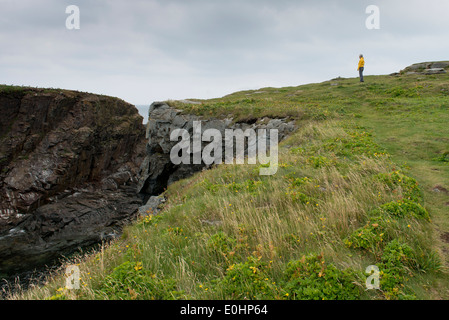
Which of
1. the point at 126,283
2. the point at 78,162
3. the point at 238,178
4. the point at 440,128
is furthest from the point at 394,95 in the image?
the point at 78,162

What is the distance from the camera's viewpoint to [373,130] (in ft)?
52.1

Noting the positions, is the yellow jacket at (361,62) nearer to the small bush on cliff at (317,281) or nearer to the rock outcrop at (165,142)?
the rock outcrop at (165,142)

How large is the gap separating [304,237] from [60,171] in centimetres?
4490

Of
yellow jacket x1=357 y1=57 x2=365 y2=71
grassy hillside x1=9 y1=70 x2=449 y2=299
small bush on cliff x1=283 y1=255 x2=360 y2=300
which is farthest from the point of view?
yellow jacket x1=357 y1=57 x2=365 y2=71

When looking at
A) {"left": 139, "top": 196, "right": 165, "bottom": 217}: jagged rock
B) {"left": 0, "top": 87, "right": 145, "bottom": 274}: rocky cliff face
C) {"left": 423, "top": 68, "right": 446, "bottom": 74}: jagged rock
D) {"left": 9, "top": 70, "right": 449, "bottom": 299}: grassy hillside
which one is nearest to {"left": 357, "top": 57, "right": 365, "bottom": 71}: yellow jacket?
{"left": 423, "top": 68, "right": 446, "bottom": 74}: jagged rock

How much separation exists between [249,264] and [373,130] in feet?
48.3

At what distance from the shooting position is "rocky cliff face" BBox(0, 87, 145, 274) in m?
25.3

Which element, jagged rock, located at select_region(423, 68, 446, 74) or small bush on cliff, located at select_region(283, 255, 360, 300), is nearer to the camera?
small bush on cliff, located at select_region(283, 255, 360, 300)

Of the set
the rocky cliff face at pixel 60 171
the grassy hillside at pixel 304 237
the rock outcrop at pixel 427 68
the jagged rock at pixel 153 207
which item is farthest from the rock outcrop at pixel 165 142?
the rock outcrop at pixel 427 68

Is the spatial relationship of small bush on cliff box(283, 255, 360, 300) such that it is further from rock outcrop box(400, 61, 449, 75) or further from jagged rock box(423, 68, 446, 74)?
jagged rock box(423, 68, 446, 74)

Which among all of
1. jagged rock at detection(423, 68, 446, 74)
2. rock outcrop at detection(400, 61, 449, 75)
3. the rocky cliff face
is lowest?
the rocky cliff face

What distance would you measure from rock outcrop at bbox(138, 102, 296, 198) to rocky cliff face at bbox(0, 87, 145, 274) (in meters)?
4.48

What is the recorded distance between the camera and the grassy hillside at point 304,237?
13.8 feet
